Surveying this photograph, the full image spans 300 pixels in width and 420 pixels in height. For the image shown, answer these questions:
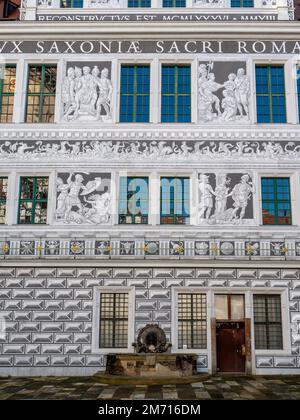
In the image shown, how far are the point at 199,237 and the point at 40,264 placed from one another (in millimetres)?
5724

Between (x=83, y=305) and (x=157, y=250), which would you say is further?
(x=157, y=250)

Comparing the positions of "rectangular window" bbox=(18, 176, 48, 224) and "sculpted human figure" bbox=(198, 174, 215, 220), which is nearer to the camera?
"sculpted human figure" bbox=(198, 174, 215, 220)

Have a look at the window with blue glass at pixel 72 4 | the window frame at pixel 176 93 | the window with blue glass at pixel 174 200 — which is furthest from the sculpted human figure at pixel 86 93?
the window with blue glass at pixel 174 200

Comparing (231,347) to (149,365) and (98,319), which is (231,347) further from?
(98,319)

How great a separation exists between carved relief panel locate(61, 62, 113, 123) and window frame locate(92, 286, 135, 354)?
20.7 ft

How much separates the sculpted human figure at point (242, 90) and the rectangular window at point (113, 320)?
8239 millimetres

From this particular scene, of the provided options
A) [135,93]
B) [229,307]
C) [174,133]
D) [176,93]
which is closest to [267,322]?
[229,307]

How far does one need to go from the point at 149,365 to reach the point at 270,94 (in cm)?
1109

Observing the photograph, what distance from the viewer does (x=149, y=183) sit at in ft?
64.1

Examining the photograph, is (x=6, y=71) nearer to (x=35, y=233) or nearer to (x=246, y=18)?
(x=35, y=233)

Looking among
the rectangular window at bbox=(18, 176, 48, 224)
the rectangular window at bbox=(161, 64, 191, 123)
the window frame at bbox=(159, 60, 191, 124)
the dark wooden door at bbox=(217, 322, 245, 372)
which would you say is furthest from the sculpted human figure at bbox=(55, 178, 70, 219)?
the dark wooden door at bbox=(217, 322, 245, 372)

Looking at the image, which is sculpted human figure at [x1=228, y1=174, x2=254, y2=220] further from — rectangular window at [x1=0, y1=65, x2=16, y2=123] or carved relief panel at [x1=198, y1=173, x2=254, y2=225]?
rectangular window at [x1=0, y1=65, x2=16, y2=123]

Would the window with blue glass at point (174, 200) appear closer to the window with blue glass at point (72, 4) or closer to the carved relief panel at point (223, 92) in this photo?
the carved relief panel at point (223, 92)

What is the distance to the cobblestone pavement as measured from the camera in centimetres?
1389
